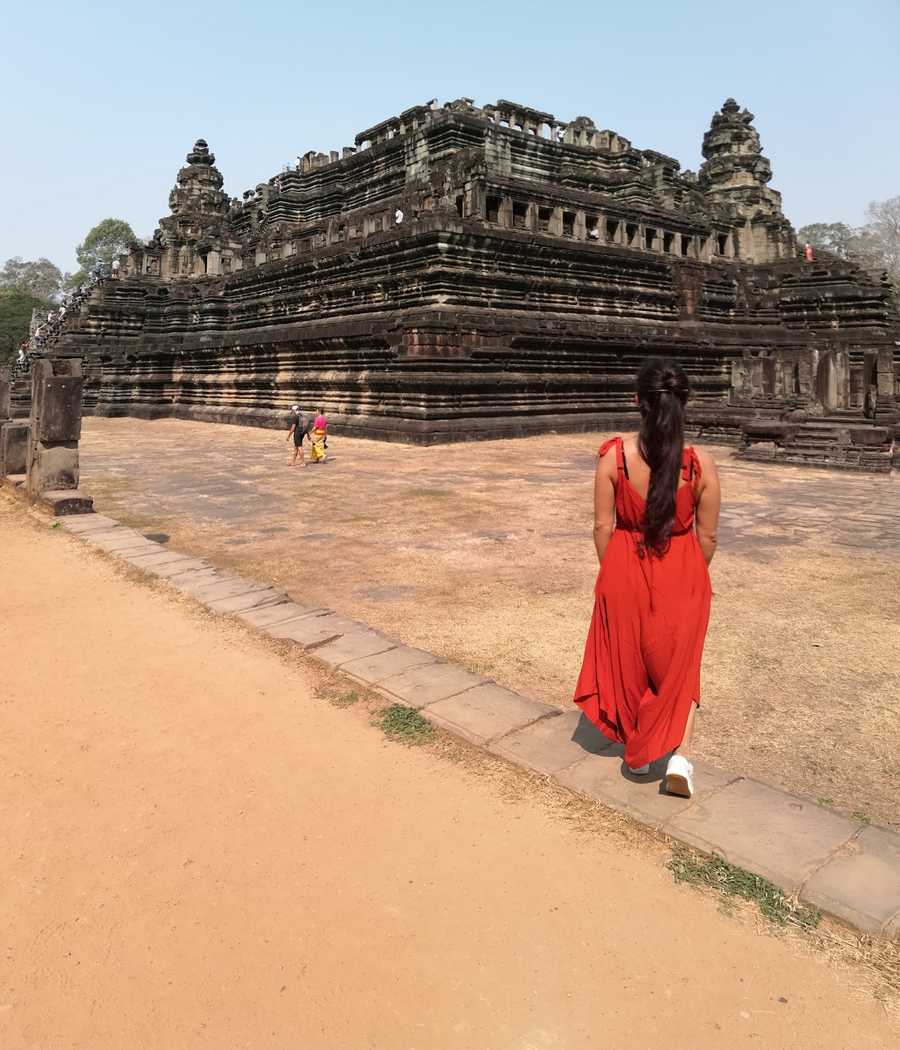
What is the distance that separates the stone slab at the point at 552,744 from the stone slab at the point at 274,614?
2.05m

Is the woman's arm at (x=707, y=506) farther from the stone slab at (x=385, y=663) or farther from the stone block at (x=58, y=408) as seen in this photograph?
the stone block at (x=58, y=408)

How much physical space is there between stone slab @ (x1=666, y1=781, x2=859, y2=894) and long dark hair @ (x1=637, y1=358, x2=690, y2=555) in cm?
102

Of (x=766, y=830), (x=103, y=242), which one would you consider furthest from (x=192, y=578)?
(x=103, y=242)

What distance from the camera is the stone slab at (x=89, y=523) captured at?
7.29 m

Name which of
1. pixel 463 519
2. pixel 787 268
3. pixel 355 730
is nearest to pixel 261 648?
pixel 355 730

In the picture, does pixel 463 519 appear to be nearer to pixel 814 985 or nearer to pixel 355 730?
pixel 355 730

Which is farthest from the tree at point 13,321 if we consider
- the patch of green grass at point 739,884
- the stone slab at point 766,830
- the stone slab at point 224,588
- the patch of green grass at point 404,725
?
the patch of green grass at point 739,884

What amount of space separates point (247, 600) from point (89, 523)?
3529mm

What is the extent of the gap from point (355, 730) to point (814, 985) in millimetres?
1979

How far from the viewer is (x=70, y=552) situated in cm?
653

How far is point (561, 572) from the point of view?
5.97 metres

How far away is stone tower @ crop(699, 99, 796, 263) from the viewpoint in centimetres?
2988

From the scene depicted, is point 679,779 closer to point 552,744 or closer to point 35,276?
point 552,744

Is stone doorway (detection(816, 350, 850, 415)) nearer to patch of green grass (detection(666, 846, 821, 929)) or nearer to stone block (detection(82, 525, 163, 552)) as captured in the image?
stone block (detection(82, 525, 163, 552))
